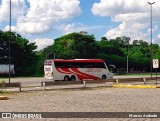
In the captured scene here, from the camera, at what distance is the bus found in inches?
1837

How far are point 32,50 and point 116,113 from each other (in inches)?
2902

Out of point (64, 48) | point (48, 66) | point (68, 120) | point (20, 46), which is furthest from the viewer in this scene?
point (64, 48)

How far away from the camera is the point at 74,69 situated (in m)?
47.8

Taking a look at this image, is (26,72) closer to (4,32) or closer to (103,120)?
(4,32)

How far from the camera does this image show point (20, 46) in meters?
83.6

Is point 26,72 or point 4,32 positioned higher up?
point 4,32

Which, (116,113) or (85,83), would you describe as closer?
(116,113)

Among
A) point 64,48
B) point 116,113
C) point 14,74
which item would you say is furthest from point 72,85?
point 64,48

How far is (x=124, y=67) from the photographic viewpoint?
108 metres

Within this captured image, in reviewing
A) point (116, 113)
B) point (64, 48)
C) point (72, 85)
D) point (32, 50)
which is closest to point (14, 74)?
point (32, 50)

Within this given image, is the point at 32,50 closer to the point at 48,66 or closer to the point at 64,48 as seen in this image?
the point at 64,48

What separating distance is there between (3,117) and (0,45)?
71106 mm

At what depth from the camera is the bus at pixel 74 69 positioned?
46.7 m

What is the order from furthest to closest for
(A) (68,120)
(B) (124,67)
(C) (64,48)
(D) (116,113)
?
(B) (124,67) < (C) (64,48) < (D) (116,113) < (A) (68,120)
